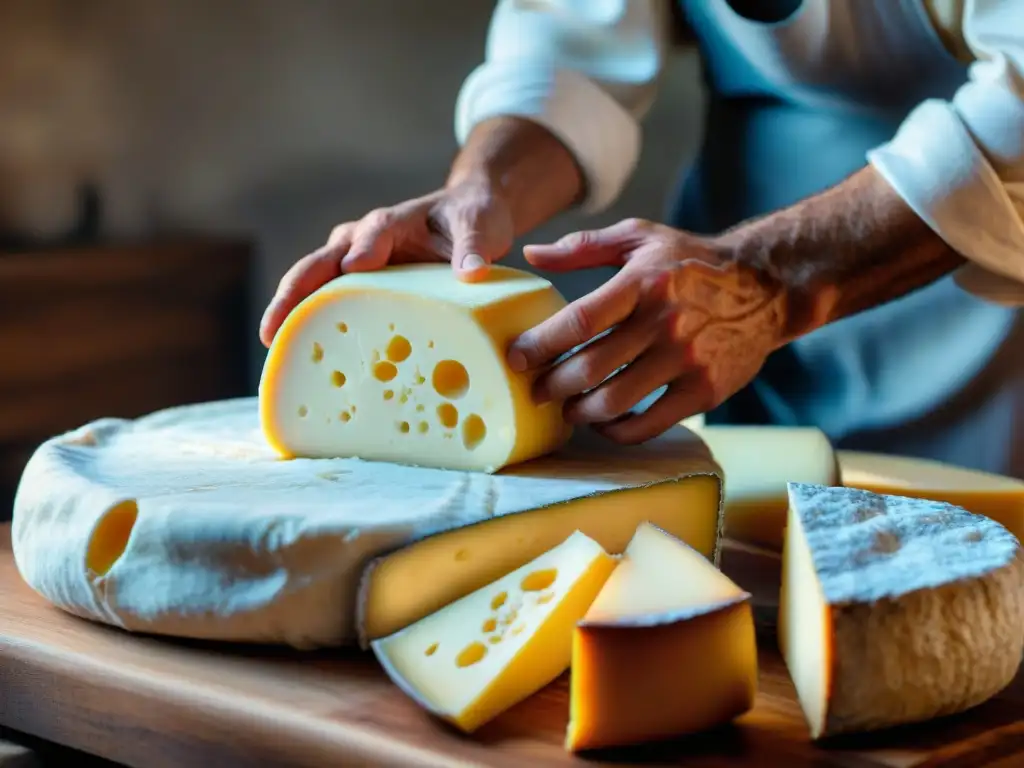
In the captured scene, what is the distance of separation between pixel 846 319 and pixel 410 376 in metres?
0.79

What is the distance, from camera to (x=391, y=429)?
119cm

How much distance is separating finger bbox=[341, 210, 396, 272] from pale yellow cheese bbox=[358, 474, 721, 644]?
0.39 metres

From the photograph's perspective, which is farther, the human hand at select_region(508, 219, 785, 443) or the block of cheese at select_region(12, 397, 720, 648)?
the human hand at select_region(508, 219, 785, 443)

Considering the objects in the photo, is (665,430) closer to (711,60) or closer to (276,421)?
(276,421)

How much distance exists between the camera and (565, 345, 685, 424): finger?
3.87 ft

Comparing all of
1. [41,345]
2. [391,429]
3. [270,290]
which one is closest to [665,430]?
[391,429]

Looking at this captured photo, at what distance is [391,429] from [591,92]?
668mm

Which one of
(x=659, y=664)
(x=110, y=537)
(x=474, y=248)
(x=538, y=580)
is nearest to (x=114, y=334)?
(x=474, y=248)

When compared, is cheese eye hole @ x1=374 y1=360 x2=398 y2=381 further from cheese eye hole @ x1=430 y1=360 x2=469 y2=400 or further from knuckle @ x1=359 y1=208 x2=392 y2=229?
knuckle @ x1=359 y1=208 x2=392 y2=229

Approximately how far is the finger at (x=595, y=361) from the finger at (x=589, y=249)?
0.32 ft

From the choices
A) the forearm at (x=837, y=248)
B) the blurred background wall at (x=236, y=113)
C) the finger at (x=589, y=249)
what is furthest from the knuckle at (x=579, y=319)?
the blurred background wall at (x=236, y=113)

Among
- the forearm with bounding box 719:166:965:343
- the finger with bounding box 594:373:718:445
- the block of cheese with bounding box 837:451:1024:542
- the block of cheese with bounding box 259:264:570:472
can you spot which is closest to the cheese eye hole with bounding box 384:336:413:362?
the block of cheese with bounding box 259:264:570:472

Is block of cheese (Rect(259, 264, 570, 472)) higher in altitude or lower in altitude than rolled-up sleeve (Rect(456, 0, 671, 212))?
lower

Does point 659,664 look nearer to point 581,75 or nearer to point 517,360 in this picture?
point 517,360
